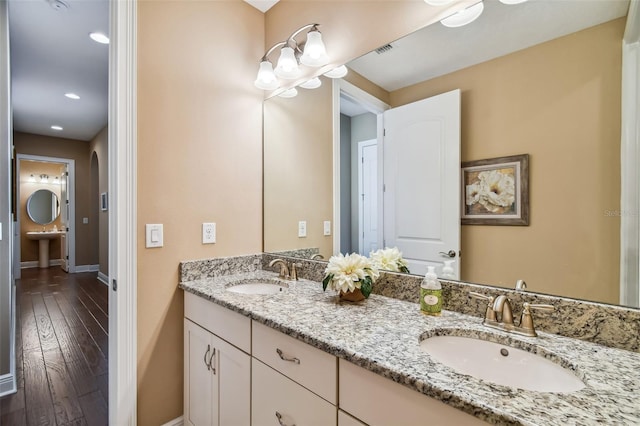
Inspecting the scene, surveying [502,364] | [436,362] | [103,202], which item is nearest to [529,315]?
[502,364]

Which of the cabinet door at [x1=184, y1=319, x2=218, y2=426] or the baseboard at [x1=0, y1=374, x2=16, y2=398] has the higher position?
the cabinet door at [x1=184, y1=319, x2=218, y2=426]

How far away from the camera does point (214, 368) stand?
1.40 meters

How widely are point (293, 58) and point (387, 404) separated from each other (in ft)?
5.64

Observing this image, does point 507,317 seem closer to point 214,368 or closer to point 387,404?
point 387,404

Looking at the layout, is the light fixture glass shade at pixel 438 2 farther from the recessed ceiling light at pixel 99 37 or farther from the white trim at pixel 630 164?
the recessed ceiling light at pixel 99 37

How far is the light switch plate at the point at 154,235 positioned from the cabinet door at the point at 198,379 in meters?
0.44

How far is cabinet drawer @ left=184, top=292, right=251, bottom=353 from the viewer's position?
123 centimetres

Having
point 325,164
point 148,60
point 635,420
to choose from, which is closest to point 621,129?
point 635,420

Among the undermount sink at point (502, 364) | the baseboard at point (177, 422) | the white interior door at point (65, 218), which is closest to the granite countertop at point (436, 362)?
the undermount sink at point (502, 364)

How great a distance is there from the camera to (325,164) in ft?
6.09

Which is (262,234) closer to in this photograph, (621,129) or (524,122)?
(524,122)

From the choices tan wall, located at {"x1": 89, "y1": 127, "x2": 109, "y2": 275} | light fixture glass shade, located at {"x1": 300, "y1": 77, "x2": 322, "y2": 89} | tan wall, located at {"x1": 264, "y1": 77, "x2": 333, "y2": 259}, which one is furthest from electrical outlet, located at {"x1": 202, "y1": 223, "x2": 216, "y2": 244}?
tan wall, located at {"x1": 89, "y1": 127, "x2": 109, "y2": 275}

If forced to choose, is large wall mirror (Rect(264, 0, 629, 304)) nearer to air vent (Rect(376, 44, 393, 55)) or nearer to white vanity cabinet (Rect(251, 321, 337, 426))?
air vent (Rect(376, 44, 393, 55))

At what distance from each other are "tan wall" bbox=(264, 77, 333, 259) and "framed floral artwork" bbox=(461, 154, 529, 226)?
0.84 metres
